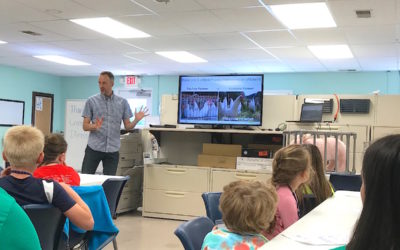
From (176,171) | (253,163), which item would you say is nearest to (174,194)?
(176,171)

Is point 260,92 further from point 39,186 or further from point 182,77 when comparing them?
point 39,186

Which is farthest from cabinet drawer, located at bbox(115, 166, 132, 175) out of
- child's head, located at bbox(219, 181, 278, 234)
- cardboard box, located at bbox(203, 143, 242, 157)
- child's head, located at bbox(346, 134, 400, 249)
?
child's head, located at bbox(346, 134, 400, 249)

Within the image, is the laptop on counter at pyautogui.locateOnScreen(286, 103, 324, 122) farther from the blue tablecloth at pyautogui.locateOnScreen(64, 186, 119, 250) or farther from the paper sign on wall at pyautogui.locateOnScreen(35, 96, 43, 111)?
the paper sign on wall at pyautogui.locateOnScreen(35, 96, 43, 111)

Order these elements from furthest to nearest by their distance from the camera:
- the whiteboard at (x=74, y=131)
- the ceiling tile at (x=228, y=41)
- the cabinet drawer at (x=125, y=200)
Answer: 1. the whiteboard at (x=74, y=131)
2. the ceiling tile at (x=228, y=41)
3. the cabinet drawer at (x=125, y=200)

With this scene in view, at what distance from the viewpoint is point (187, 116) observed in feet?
17.5

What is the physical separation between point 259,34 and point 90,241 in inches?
174

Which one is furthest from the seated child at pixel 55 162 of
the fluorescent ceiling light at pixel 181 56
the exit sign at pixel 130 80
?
the exit sign at pixel 130 80

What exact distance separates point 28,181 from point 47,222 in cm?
19

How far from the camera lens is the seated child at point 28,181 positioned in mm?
1829

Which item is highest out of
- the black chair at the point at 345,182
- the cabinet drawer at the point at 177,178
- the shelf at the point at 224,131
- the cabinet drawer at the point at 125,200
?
the shelf at the point at 224,131

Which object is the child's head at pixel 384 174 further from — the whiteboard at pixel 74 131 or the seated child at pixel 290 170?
the whiteboard at pixel 74 131

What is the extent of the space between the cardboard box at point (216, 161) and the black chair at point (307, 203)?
93.5 inches

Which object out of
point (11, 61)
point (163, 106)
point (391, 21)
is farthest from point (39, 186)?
point (11, 61)

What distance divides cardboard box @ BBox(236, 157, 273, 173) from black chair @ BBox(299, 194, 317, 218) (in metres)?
2.18
